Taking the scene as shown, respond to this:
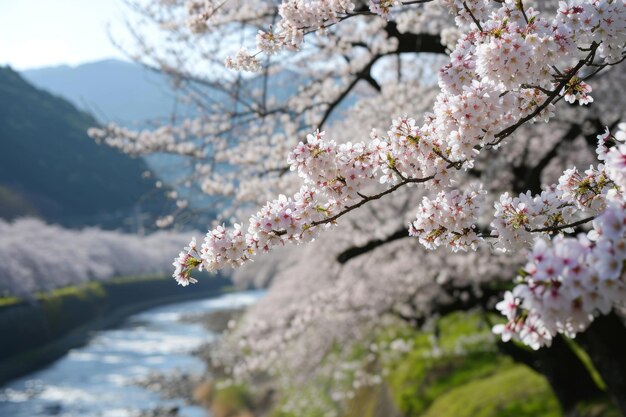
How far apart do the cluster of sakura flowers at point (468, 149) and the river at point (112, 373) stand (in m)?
21.4

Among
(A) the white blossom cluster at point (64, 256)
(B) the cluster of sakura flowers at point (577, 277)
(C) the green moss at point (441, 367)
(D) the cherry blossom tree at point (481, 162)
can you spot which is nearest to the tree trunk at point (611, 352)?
(D) the cherry blossom tree at point (481, 162)

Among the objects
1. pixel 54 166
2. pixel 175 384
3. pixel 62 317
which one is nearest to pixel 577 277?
pixel 175 384

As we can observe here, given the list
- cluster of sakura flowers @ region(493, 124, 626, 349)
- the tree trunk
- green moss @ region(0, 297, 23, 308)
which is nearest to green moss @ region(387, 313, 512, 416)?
the tree trunk

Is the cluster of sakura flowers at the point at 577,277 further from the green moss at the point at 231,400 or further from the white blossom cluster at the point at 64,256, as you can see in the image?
the white blossom cluster at the point at 64,256

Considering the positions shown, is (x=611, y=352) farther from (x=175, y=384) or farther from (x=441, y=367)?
(x=175, y=384)

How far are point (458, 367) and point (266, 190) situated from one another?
7000mm

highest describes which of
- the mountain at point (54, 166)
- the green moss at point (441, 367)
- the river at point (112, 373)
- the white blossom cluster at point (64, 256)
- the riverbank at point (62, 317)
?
the mountain at point (54, 166)

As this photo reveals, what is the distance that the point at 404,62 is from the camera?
1330 centimetres

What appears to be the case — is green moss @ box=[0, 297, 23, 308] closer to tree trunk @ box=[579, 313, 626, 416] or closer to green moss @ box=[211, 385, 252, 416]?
green moss @ box=[211, 385, 252, 416]

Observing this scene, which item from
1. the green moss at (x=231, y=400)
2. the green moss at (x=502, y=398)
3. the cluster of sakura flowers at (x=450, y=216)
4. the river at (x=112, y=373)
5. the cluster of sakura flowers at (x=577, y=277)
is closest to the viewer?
the cluster of sakura flowers at (x=577, y=277)

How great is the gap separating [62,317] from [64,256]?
453 inches

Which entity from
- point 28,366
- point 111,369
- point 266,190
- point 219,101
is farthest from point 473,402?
point 28,366

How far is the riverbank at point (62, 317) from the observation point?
29922mm

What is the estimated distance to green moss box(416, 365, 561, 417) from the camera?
8945 millimetres
